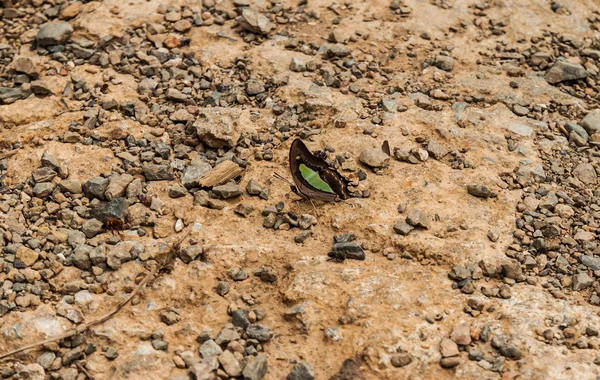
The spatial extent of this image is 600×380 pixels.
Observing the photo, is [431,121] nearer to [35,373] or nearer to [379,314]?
[379,314]

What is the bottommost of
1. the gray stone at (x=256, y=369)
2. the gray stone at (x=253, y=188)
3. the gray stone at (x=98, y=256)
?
the gray stone at (x=256, y=369)

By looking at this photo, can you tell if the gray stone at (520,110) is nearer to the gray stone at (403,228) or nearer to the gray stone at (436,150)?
the gray stone at (436,150)

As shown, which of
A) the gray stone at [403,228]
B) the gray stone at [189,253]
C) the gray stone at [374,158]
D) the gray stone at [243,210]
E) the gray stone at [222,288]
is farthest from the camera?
the gray stone at [374,158]

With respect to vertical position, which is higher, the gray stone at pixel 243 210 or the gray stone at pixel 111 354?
the gray stone at pixel 243 210

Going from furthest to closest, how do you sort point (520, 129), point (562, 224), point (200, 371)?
point (520, 129) → point (562, 224) → point (200, 371)

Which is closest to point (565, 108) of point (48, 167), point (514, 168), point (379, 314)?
point (514, 168)

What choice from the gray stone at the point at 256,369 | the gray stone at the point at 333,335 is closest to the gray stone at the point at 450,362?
the gray stone at the point at 333,335

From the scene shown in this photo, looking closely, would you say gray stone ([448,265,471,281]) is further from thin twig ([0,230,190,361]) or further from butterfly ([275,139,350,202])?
thin twig ([0,230,190,361])

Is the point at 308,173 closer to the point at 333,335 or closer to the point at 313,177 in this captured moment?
the point at 313,177

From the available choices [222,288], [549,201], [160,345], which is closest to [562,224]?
[549,201]
